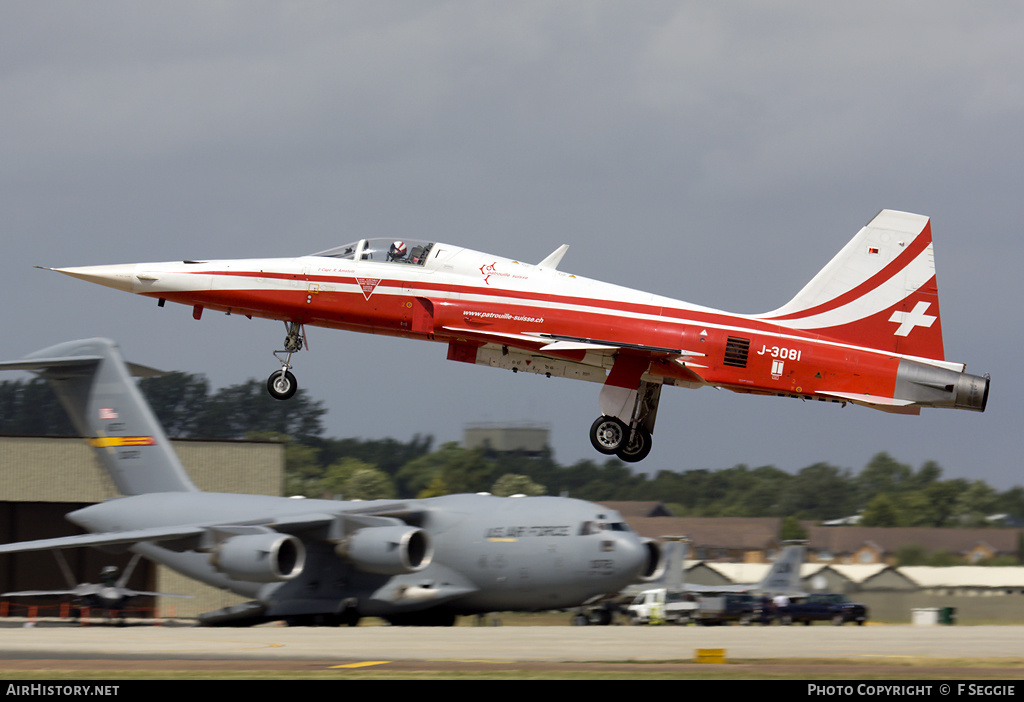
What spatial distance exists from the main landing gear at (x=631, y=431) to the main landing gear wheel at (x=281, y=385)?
6304mm

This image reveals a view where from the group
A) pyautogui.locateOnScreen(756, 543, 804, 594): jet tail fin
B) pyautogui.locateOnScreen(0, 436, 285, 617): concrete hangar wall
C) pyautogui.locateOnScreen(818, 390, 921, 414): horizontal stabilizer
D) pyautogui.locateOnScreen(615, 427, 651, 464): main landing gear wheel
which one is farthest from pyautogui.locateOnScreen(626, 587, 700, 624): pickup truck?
pyautogui.locateOnScreen(818, 390, 921, 414): horizontal stabilizer

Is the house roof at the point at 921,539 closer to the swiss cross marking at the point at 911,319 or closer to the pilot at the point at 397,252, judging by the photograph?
the swiss cross marking at the point at 911,319

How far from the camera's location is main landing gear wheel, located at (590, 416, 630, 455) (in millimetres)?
24359

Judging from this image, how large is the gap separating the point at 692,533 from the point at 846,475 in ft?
59.3

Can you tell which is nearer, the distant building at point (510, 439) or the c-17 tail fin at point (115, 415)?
the c-17 tail fin at point (115, 415)

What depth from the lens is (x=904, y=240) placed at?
24797 mm

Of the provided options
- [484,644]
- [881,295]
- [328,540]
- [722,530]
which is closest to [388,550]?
[328,540]

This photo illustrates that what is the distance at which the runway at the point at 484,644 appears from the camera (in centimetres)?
2536

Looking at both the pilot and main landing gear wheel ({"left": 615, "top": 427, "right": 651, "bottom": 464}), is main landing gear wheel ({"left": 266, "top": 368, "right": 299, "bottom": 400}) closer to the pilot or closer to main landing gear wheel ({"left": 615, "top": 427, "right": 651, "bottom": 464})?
the pilot

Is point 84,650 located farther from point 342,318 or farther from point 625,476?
point 625,476

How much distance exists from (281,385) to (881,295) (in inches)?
488

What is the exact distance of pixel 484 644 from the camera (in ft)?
90.3

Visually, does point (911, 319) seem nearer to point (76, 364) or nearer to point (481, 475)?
point (76, 364)

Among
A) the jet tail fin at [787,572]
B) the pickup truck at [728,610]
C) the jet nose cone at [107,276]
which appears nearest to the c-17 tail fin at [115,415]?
the jet nose cone at [107,276]
